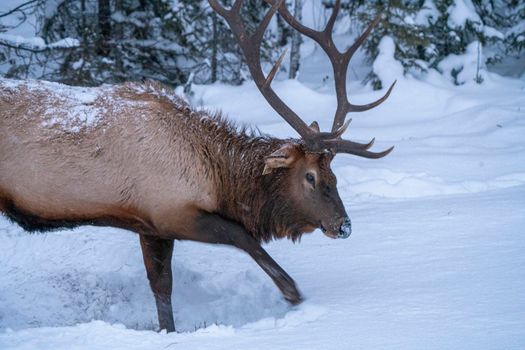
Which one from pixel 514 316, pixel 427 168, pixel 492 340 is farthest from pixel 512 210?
pixel 492 340

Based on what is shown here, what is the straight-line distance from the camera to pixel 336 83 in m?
5.44

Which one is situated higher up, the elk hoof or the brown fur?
the brown fur

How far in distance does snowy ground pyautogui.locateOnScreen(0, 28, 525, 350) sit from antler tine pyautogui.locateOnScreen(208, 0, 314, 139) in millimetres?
1105

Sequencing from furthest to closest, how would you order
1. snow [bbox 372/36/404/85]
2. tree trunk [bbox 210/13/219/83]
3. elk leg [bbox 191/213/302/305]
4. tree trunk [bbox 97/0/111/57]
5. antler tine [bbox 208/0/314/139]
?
tree trunk [bbox 210/13/219/83] → snow [bbox 372/36/404/85] → tree trunk [bbox 97/0/111/57] → antler tine [bbox 208/0/314/139] → elk leg [bbox 191/213/302/305]

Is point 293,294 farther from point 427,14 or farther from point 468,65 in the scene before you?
point 468,65

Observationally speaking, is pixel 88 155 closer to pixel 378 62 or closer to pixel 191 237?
pixel 191 237

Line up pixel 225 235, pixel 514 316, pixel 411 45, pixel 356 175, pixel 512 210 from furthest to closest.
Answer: pixel 411 45 → pixel 356 175 → pixel 512 210 → pixel 225 235 → pixel 514 316

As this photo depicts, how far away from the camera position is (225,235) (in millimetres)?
4637

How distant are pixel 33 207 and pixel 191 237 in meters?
1.09

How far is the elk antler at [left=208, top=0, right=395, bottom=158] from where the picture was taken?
16.0 ft

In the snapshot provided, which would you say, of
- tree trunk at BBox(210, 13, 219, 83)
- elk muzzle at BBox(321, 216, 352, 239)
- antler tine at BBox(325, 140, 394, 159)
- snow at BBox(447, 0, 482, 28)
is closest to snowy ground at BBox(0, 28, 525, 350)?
elk muzzle at BBox(321, 216, 352, 239)

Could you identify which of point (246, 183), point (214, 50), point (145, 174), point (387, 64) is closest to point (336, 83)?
point (246, 183)

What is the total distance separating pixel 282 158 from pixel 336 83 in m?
0.96

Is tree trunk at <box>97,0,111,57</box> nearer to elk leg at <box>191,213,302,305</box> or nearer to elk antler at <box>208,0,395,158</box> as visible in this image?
elk antler at <box>208,0,395,158</box>
